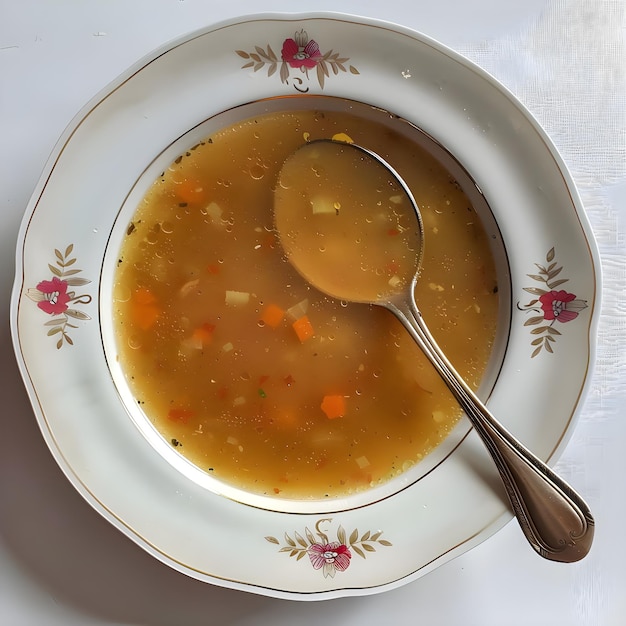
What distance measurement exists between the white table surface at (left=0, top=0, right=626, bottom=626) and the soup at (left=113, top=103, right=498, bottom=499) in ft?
0.84

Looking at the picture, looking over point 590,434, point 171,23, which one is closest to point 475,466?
point 590,434

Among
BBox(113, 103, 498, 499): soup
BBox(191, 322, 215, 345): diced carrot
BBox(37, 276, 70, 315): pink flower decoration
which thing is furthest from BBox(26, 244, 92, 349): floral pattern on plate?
BBox(191, 322, 215, 345): diced carrot

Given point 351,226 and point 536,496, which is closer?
point 536,496

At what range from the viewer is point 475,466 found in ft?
3.97

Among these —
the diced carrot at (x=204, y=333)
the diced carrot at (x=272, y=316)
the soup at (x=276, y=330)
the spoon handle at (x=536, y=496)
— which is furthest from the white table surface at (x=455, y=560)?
the diced carrot at (x=272, y=316)

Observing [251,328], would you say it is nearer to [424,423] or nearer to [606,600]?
[424,423]

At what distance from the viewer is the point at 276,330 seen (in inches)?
51.4

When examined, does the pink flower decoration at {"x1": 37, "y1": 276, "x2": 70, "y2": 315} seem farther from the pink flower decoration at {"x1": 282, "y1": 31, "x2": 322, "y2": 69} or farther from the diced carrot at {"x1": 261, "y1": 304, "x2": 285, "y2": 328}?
the pink flower decoration at {"x1": 282, "y1": 31, "x2": 322, "y2": 69}

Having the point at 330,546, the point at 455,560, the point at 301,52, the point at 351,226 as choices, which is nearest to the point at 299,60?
the point at 301,52

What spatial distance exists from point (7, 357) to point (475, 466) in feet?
3.34

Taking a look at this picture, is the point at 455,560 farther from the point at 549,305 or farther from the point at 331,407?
the point at 549,305

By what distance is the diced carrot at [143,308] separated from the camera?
4.20ft

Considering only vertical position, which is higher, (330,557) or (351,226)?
(351,226)

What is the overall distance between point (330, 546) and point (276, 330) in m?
0.46
